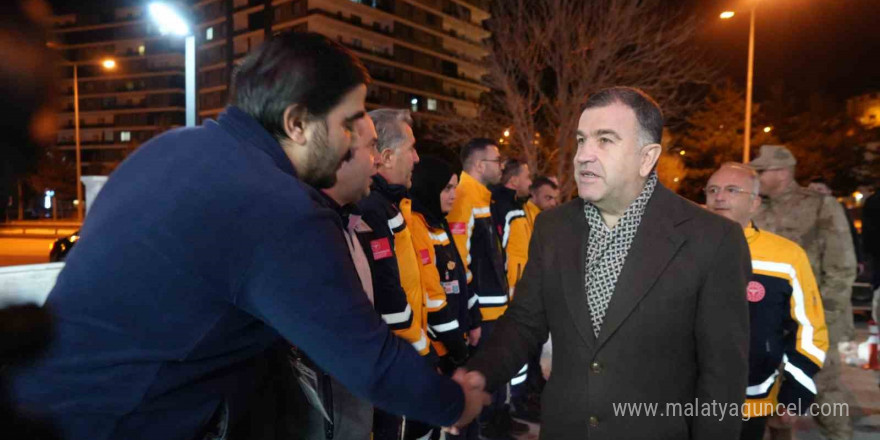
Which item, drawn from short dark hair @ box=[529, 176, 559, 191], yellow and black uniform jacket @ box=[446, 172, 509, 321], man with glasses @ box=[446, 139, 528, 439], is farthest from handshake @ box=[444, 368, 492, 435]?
short dark hair @ box=[529, 176, 559, 191]

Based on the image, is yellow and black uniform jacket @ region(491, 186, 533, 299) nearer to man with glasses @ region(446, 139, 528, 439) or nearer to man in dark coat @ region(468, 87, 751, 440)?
man with glasses @ region(446, 139, 528, 439)

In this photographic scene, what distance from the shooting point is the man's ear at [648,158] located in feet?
7.97

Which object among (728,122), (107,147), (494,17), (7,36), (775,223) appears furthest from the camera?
(107,147)

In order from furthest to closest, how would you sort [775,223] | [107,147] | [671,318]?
[107,147] → [775,223] → [671,318]

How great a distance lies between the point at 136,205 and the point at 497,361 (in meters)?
1.55

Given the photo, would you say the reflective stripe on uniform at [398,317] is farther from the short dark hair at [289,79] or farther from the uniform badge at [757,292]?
the uniform badge at [757,292]

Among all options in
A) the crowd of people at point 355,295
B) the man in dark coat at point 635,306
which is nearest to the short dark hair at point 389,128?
the crowd of people at point 355,295

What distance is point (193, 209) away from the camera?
138cm

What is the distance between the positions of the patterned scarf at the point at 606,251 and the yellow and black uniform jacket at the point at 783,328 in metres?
1.36

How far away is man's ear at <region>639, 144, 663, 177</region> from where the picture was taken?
7.97 ft

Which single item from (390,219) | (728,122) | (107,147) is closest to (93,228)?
(390,219)

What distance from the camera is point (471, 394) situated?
2.01 metres

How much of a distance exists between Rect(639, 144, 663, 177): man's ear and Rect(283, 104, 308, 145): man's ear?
1435mm

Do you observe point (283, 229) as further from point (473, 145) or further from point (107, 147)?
point (107, 147)
